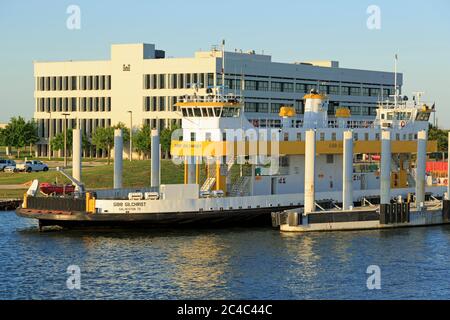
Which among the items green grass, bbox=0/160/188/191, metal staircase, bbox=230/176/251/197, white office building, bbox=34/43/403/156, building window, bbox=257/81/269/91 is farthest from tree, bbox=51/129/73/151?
metal staircase, bbox=230/176/251/197

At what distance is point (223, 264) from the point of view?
49.3 metres

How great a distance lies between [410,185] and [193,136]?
19.5 meters

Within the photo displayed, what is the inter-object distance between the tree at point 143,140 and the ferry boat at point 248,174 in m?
51.1

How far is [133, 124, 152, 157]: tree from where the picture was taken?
12575cm

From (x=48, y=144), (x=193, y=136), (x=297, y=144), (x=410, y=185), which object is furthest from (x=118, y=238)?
(x=48, y=144)

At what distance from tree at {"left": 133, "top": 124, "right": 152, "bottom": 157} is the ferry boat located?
51111 mm

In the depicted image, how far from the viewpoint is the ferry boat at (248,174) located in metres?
59.7

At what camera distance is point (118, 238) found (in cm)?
5769

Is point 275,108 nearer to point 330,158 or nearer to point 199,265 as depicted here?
point 330,158

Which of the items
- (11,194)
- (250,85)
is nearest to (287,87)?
(250,85)

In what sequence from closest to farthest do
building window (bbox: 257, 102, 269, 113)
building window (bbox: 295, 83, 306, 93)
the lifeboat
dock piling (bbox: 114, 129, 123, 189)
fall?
dock piling (bbox: 114, 129, 123, 189) → the lifeboat → building window (bbox: 257, 102, 269, 113) → building window (bbox: 295, 83, 306, 93)

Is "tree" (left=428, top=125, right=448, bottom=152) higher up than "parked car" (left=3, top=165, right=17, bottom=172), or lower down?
higher up

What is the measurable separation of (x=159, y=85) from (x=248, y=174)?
6702 centimetres

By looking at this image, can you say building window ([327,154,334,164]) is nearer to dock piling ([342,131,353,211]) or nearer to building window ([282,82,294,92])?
dock piling ([342,131,353,211])
